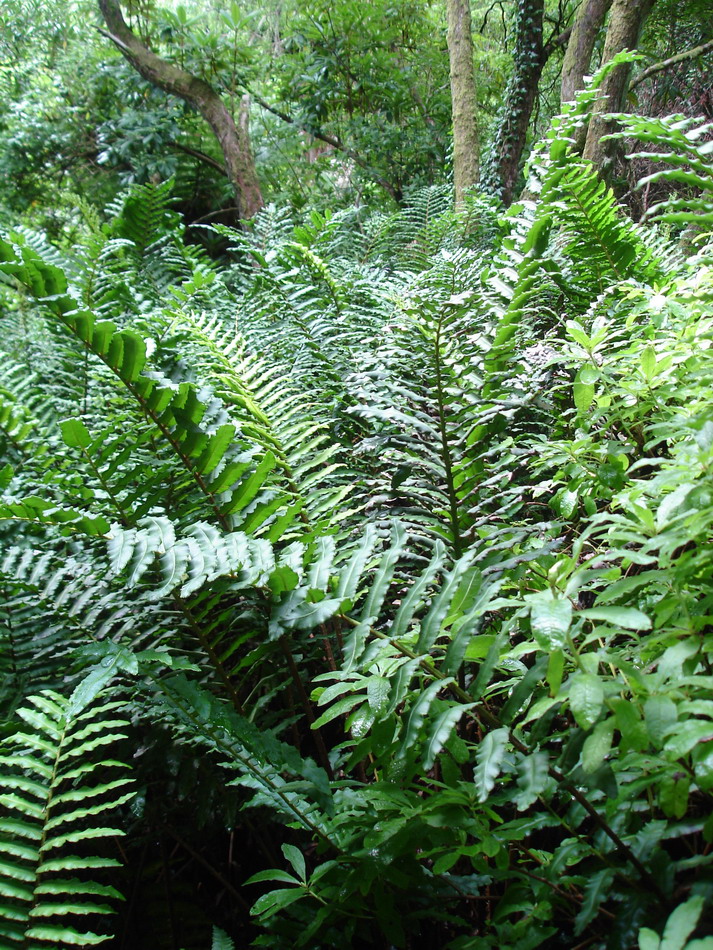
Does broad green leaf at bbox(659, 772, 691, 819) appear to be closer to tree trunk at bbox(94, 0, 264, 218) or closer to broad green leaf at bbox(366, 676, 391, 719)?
broad green leaf at bbox(366, 676, 391, 719)

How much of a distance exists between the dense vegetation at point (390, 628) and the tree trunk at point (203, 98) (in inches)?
113

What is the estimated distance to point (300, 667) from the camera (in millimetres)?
1474

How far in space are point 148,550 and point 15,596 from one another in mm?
563

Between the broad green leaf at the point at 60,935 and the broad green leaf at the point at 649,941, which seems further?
the broad green leaf at the point at 60,935

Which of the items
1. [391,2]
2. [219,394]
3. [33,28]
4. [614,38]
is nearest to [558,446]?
[219,394]

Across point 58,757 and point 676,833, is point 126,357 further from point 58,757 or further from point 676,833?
point 676,833

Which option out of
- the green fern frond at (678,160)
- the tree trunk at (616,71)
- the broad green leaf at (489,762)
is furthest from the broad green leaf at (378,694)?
the tree trunk at (616,71)

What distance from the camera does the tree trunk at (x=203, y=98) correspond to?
15.4 feet

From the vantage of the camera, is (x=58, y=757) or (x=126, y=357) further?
(x=126, y=357)

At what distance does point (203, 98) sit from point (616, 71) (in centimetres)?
323

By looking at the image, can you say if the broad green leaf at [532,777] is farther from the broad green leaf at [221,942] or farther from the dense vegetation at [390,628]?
the broad green leaf at [221,942]

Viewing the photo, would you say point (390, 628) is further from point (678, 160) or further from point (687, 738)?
point (678, 160)

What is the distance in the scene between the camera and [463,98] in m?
3.87

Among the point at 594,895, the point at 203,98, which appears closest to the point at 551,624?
the point at 594,895
